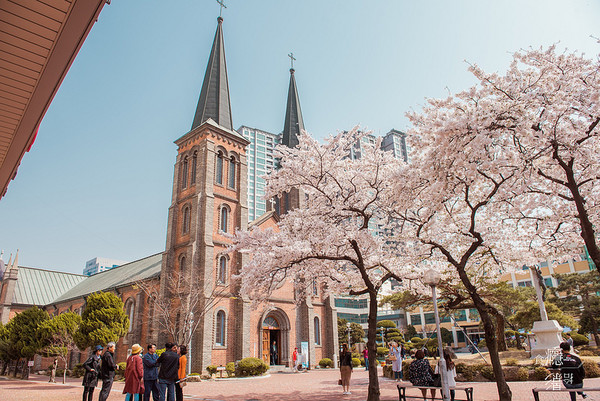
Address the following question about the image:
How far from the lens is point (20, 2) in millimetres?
2992

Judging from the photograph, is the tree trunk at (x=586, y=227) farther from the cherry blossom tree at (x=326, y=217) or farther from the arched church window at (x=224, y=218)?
the arched church window at (x=224, y=218)

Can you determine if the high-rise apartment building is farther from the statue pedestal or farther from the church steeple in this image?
the statue pedestal

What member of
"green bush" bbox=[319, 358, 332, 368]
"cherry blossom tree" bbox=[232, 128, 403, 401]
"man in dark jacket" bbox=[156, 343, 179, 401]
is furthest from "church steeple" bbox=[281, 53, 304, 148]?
"man in dark jacket" bbox=[156, 343, 179, 401]

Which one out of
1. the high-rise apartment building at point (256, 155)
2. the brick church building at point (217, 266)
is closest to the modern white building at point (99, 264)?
the high-rise apartment building at point (256, 155)

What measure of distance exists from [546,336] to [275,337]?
18.7 m

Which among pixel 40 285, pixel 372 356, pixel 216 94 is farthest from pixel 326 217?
pixel 40 285

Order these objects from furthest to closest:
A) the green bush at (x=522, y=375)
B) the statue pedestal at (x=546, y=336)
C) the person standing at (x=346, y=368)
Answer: the statue pedestal at (x=546, y=336), the green bush at (x=522, y=375), the person standing at (x=346, y=368)

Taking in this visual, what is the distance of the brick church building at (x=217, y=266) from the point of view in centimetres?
2705

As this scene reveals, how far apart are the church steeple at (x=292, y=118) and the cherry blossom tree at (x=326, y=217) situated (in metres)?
24.6

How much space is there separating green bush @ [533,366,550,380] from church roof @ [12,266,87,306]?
173 feet

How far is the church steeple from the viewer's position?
4000cm

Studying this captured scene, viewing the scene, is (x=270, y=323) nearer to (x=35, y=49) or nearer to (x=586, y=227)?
(x=586, y=227)

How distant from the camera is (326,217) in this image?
14.3 metres

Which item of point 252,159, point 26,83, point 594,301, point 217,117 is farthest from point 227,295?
point 252,159
